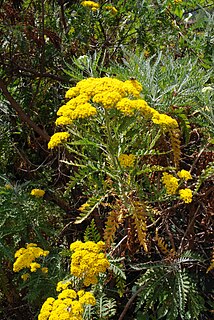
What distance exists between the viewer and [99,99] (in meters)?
1.78

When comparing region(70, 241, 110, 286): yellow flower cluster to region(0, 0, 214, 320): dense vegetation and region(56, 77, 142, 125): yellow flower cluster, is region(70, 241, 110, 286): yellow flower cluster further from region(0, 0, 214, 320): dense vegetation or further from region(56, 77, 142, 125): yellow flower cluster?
region(56, 77, 142, 125): yellow flower cluster

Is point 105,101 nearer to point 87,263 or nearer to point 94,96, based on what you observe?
point 94,96

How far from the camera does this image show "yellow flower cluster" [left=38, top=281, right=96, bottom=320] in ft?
5.81

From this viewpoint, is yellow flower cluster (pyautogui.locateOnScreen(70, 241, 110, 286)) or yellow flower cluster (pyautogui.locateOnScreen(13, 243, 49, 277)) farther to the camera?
yellow flower cluster (pyautogui.locateOnScreen(13, 243, 49, 277))

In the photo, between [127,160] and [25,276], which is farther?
[25,276]

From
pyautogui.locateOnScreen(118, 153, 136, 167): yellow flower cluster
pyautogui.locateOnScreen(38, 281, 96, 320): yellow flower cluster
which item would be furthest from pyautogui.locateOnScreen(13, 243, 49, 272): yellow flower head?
pyautogui.locateOnScreen(118, 153, 136, 167): yellow flower cluster

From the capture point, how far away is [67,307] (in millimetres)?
1807

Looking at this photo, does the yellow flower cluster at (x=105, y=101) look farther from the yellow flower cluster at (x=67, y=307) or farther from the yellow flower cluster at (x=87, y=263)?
the yellow flower cluster at (x=67, y=307)

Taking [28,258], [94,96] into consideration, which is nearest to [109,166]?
[94,96]

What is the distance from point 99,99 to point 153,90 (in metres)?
0.48

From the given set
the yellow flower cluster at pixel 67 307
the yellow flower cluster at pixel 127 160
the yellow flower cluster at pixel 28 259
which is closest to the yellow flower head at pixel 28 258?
the yellow flower cluster at pixel 28 259

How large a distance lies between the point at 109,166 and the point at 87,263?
1.38ft

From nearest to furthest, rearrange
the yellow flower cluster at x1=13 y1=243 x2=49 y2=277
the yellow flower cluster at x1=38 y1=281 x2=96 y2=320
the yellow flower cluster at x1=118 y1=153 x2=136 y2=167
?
the yellow flower cluster at x1=38 y1=281 x2=96 y2=320
the yellow flower cluster at x1=118 y1=153 x2=136 y2=167
the yellow flower cluster at x1=13 y1=243 x2=49 y2=277

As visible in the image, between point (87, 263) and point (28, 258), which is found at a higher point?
point (87, 263)
